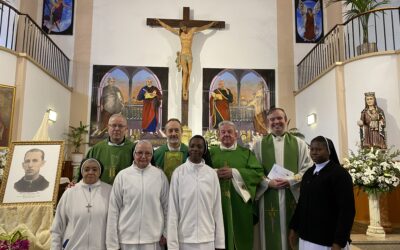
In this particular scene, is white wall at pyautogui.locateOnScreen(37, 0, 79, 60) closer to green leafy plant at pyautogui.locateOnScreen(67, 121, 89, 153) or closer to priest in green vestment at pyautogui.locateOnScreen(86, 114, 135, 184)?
green leafy plant at pyautogui.locateOnScreen(67, 121, 89, 153)

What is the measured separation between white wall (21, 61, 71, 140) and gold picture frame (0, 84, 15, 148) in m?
0.24

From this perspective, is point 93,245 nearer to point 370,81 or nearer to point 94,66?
point 370,81

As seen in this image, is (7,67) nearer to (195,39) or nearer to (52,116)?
(52,116)

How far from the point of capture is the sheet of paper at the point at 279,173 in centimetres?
347

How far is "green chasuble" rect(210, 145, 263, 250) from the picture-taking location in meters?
3.26

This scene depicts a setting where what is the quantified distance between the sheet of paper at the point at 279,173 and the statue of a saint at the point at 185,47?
22.1 ft

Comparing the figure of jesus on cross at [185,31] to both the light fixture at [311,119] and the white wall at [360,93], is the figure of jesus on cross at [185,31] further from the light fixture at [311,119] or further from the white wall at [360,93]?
the white wall at [360,93]

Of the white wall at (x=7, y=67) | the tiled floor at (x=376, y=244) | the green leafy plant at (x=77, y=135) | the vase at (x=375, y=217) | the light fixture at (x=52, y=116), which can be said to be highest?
the white wall at (x=7, y=67)

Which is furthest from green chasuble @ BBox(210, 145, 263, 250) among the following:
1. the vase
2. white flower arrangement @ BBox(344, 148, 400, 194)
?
the vase

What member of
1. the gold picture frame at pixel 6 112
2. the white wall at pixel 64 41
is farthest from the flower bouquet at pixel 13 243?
the white wall at pixel 64 41

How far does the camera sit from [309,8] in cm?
1098

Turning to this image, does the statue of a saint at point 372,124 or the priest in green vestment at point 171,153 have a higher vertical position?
the statue of a saint at point 372,124

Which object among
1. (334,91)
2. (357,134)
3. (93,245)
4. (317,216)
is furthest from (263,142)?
(334,91)

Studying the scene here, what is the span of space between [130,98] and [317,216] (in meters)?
8.11
